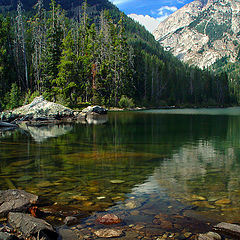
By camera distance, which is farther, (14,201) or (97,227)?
(14,201)

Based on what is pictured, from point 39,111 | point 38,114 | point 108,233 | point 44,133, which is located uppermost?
point 39,111

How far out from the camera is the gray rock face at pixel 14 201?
5992 millimetres

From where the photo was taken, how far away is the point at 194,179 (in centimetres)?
915

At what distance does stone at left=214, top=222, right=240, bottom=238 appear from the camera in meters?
5.09

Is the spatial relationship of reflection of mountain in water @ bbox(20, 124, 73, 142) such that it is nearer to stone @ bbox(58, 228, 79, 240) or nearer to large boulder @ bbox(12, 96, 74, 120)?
large boulder @ bbox(12, 96, 74, 120)

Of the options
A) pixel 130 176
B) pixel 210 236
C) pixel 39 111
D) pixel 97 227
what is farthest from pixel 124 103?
pixel 210 236

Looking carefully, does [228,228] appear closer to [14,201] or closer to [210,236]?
[210,236]

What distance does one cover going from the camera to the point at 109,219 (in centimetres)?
581

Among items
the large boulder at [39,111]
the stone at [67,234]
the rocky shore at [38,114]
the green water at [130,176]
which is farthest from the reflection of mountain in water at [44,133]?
the stone at [67,234]

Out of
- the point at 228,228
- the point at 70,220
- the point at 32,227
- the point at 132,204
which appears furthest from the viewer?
the point at 132,204

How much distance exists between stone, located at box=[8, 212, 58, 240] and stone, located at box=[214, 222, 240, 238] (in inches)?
126

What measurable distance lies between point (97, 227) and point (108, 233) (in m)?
0.35

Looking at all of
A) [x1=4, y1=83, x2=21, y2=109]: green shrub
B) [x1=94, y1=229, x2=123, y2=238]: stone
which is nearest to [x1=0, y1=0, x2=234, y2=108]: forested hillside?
[x1=4, y1=83, x2=21, y2=109]: green shrub

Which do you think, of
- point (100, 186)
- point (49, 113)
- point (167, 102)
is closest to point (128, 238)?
point (100, 186)
